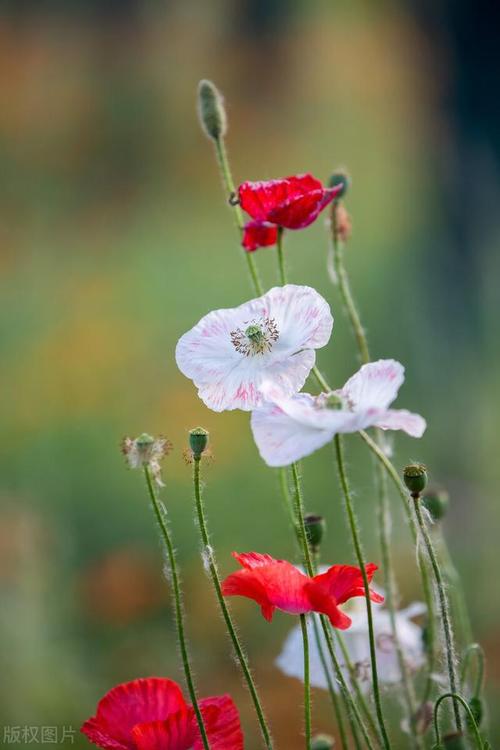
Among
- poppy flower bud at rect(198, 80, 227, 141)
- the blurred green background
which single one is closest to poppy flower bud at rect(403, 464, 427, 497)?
poppy flower bud at rect(198, 80, 227, 141)

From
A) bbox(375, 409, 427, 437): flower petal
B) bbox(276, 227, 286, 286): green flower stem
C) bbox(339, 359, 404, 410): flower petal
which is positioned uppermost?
bbox(276, 227, 286, 286): green flower stem

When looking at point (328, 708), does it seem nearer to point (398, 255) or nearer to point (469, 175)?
point (398, 255)

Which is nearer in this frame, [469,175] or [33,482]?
[33,482]

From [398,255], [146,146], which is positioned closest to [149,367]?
[146,146]

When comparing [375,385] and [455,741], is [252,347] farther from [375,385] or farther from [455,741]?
[455,741]

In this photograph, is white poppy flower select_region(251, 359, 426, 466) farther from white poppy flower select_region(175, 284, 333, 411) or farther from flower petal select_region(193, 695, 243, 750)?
flower petal select_region(193, 695, 243, 750)

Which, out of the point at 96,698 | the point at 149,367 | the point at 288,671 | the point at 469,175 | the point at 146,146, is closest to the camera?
the point at 288,671

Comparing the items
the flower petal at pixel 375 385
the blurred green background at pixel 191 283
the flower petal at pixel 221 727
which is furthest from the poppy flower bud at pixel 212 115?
the blurred green background at pixel 191 283
